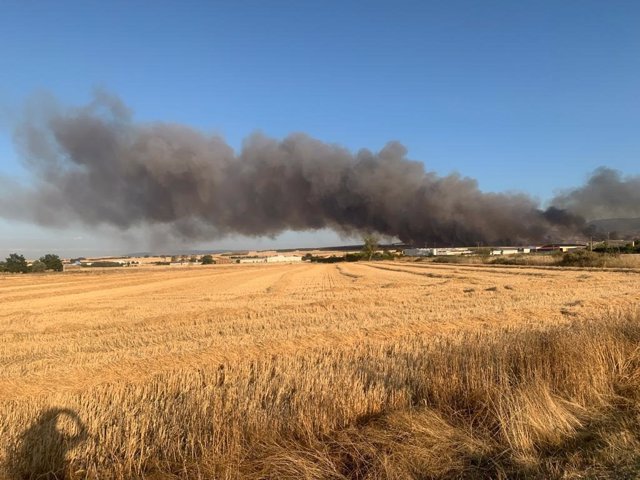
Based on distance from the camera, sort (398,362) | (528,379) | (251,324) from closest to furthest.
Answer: (528,379) < (398,362) < (251,324)

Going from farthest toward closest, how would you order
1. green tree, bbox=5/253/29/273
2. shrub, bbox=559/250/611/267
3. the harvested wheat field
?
green tree, bbox=5/253/29/273 → shrub, bbox=559/250/611/267 → the harvested wheat field

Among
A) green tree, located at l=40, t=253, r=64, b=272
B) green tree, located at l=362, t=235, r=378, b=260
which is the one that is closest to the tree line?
green tree, located at l=40, t=253, r=64, b=272

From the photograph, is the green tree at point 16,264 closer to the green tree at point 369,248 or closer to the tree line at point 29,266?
the tree line at point 29,266

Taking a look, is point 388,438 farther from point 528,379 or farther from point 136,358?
point 136,358

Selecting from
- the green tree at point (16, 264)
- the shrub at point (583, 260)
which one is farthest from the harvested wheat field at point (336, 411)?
the green tree at point (16, 264)

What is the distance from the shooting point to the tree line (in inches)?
3984

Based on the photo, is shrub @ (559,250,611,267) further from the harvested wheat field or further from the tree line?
the tree line

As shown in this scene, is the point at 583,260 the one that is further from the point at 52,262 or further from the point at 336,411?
the point at 52,262

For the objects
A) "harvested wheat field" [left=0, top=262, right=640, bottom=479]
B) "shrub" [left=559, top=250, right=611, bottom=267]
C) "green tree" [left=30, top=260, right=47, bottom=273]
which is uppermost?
"green tree" [left=30, top=260, right=47, bottom=273]

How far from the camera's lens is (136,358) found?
966 centimetres

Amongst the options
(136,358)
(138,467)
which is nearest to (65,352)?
(136,358)

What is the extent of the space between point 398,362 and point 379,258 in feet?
439

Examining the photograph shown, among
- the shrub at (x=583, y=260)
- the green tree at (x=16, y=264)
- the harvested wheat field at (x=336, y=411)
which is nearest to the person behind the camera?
the harvested wheat field at (x=336, y=411)

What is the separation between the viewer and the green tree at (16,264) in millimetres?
100825
